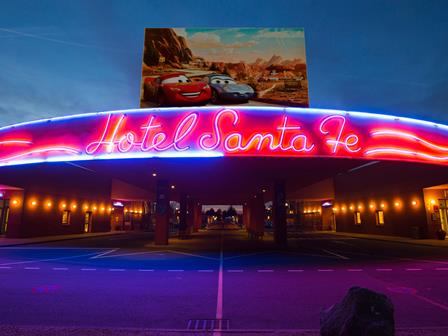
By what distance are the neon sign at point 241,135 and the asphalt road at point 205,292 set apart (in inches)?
225

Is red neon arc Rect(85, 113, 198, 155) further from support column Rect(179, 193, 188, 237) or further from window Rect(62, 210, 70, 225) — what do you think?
window Rect(62, 210, 70, 225)

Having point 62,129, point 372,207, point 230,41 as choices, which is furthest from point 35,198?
point 372,207

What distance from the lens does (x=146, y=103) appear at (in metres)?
23.9

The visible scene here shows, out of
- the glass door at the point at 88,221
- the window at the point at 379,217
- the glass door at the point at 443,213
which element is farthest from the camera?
the glass door at the point at 88,221

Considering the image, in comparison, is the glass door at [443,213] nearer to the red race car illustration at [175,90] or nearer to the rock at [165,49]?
the red race car illustration at [175,90]

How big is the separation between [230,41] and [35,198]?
24378 mm

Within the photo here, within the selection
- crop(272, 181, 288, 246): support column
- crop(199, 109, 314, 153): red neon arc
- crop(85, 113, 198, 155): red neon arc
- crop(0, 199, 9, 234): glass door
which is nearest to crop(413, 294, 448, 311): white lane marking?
crop(199, 109, 314, 153): red neon arc

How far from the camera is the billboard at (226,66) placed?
23906 mm

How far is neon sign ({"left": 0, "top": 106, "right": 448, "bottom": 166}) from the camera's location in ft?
54.0

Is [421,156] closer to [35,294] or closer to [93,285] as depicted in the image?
[93,285]

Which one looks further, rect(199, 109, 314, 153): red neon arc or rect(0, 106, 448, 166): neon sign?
rect(0, 106, 448, 166): neon sign

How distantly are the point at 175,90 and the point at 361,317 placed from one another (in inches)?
829

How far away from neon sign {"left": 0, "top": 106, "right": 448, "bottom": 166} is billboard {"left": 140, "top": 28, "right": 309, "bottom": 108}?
613 cm

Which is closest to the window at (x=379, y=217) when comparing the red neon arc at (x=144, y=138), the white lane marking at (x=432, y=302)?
the red neon arc at (x=144, y=138)
